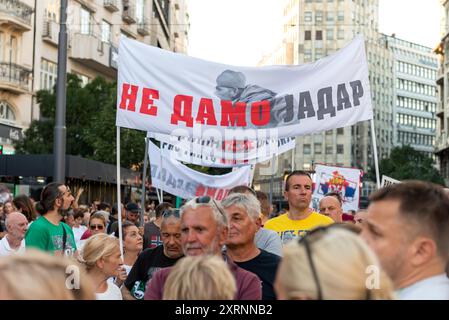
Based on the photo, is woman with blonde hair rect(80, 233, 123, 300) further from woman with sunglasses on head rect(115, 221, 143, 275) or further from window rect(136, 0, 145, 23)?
window rect(136, 0, 145, 23)

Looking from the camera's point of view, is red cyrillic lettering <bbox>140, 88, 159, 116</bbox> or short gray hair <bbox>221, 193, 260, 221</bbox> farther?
red cyrillic lettering <bbox>140, 88, 159, 116</bbox>

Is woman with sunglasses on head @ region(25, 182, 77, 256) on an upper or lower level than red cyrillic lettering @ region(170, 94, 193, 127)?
lower

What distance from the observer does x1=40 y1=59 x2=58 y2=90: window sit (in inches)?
1688

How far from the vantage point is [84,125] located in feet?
132

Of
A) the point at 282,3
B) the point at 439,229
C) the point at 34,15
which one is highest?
the point at 282,3

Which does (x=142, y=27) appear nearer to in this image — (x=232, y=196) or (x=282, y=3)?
(x=232, y=196)

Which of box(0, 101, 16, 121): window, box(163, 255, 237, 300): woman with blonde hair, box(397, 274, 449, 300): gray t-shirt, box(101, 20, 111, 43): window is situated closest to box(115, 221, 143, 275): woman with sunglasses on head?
box(163, 255, 237, 300): woman with blonde hair

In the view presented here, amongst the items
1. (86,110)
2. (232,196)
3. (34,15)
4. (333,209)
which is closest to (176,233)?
(232,196)

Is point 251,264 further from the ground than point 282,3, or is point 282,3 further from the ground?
point 282,3

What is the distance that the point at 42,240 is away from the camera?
23.9 feet

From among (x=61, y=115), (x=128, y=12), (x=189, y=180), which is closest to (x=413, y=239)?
(x=189, y=180)

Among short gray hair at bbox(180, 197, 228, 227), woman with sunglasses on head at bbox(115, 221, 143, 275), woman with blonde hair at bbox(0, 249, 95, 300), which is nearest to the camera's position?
woman with blonde hair at bbox(0, 249, 95, 300)

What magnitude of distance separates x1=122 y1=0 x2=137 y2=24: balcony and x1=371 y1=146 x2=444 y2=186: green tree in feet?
78.6
